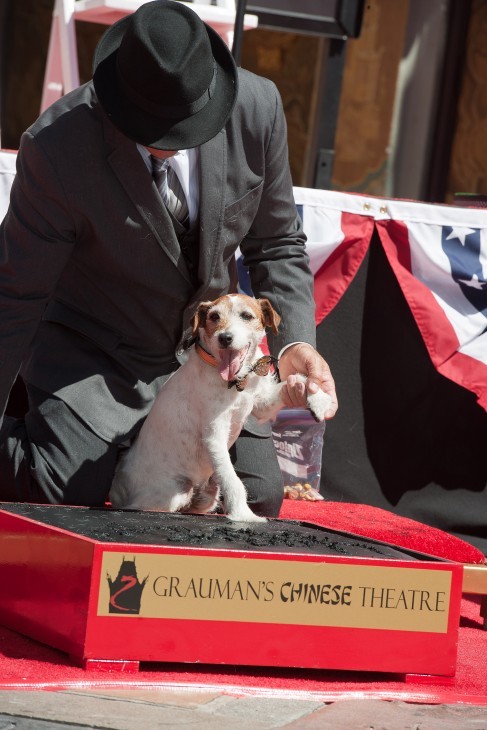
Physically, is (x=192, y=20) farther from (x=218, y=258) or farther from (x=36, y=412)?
(x=36, y=412)

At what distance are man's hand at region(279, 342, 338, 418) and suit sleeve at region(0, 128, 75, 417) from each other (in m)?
0.71

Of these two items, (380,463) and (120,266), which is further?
(380,463)

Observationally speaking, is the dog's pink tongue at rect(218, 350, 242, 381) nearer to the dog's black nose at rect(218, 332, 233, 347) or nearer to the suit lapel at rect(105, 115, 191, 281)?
the dog's black nose at rect(218, 332, 233, 347)

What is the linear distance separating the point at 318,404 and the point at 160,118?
85 centimetres

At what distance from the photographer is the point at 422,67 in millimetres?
7598

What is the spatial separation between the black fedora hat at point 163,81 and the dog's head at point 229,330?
0.43 meters

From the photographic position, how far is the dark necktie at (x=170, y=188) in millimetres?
3152

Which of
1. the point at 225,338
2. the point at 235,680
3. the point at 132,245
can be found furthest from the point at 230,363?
the point at 235,680

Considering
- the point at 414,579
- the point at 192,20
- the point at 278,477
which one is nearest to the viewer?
the point at 414,579

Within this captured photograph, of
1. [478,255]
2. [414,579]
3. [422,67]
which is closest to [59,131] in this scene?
[414,579]

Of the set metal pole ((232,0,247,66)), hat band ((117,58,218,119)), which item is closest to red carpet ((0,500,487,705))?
hat band ((117,58,218,119))

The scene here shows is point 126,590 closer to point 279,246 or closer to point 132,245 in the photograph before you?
point 132,245

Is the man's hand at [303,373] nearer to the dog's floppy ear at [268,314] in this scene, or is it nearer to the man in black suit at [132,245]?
the man in black suit at [132,245]

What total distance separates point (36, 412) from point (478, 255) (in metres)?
1.98
